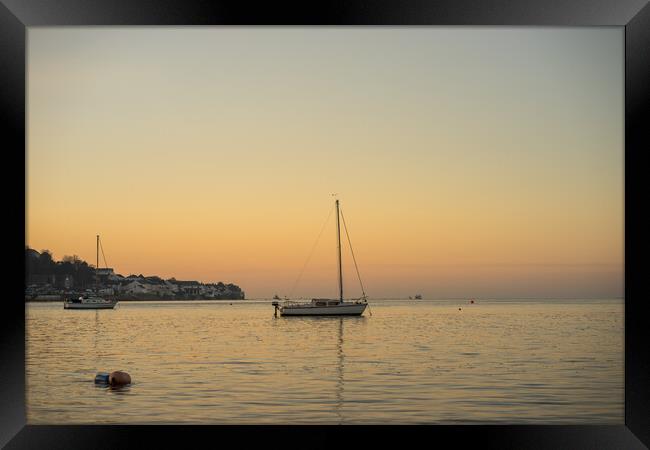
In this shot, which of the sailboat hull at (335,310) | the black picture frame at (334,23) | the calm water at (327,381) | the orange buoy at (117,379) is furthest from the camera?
the sailboat hull at (335,310)

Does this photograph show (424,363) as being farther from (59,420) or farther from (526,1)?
(526,1)

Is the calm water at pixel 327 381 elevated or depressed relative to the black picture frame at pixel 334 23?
depressed

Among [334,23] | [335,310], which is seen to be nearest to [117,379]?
[334,23]

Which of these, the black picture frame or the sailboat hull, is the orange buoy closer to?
the black picture frame

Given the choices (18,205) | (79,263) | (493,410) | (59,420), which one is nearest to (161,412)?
(59,420)

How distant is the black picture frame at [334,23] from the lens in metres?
4.38

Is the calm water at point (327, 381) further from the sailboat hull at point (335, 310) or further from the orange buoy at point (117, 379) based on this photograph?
the sailboat hull at point (335, 310)

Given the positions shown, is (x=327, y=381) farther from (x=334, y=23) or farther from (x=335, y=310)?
(x=335, y=310)

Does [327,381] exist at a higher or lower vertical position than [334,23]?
lower

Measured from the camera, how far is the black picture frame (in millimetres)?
4375

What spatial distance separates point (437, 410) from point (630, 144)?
22.3 ft

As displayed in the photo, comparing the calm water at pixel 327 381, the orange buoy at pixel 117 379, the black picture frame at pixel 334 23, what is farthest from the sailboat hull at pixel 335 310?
the black picture frame at pixel 334 23

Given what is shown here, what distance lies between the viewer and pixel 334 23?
4.42 m

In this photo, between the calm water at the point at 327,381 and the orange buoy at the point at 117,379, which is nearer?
the calm water at the point at 327,381
